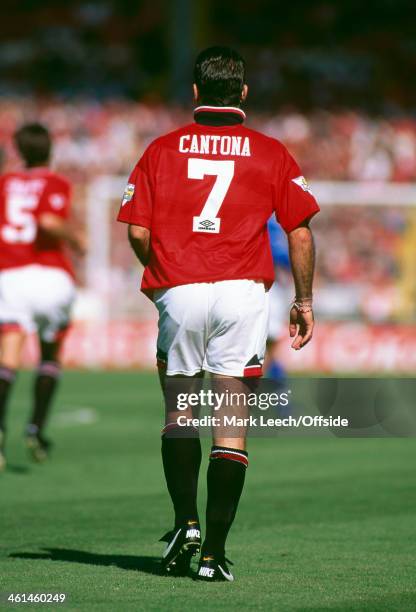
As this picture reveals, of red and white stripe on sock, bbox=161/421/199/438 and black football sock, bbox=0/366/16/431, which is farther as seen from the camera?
Answer: black football sock, bbox=0/366/16/431

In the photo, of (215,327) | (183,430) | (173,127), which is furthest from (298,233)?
(173,127)

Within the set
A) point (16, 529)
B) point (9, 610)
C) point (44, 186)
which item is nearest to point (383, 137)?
point (44, 186)

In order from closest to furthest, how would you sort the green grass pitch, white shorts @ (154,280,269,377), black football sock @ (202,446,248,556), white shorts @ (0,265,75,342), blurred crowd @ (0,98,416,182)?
the green grass pitch < black football sock @ (202,446,248,556) < white shorts @ (154,280,269,377) < white shorts @ (0,265,75,342) < blurred crowd @ (0,98,416,182)

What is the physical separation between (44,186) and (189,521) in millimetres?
4273

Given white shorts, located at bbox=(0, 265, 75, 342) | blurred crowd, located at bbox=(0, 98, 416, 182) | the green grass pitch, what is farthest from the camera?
blurred crowd, located at bbox=(0, 98, 416, 182)

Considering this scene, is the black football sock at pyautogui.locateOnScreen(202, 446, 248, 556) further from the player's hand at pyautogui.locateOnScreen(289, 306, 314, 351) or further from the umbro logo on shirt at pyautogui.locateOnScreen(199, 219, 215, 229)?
the umbro logo on shirt at pyautogui.locateOnScreen(199, 219, 215, 229)

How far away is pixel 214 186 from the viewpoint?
16.6 ft

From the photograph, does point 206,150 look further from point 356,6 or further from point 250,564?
point 356,6

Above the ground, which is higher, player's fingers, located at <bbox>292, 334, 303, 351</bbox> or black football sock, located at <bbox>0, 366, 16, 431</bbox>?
player's fingers, located at <bbox>292, 334, 303, 351</bbox>

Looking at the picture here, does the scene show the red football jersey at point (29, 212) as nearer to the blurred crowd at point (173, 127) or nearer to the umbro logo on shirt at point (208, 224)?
the umbro logo on shirt at point (208, 224)

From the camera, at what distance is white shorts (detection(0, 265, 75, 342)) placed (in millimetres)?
8914

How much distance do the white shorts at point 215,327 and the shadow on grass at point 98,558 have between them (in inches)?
33.2

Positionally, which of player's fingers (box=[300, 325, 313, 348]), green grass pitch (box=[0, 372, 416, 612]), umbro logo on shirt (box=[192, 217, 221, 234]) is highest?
umbro logo on shirt (box=[192, 217, 221, 234])

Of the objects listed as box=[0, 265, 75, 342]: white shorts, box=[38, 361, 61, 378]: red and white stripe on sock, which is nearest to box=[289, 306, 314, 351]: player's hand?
box=[0, 265, 75, 342]: white shorts
